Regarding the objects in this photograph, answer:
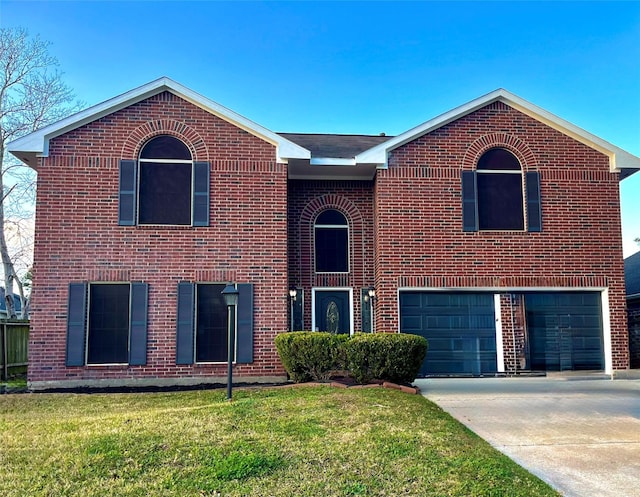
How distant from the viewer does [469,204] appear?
12.3m

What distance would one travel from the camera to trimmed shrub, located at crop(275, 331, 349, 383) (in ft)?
33.2

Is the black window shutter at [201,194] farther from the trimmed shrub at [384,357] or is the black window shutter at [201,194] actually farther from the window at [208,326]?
the trimmed shrub at [384,357]

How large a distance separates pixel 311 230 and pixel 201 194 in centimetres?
262

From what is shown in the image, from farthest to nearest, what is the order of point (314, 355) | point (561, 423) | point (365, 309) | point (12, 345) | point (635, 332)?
1. point (635, 332)
2. point (12, 345)
3. point (365, 309)
4. point (314, 355)
5. point (561, 423)

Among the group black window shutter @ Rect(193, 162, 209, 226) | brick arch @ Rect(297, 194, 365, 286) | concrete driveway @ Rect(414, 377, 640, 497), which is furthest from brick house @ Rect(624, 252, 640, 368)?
black window shutter @ Rect(193, 162, 209, 226)

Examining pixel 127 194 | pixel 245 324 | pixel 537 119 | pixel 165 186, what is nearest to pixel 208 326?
pixel 245 324

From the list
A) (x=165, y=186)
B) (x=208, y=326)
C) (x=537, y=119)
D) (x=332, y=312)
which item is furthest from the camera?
(x=332, y=312)

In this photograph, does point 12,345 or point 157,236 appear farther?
point 12,345

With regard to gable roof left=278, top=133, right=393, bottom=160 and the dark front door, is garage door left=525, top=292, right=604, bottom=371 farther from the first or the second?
gable roof left=278, top=133, right=393, bottom=160

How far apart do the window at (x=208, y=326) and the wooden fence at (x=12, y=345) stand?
443cm

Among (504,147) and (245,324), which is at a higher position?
(504,147)

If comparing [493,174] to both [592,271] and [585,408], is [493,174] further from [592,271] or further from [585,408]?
[585,408]

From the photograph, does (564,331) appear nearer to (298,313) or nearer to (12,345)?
(298,313)

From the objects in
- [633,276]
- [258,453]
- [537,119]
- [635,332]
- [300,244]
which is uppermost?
[537,119]
